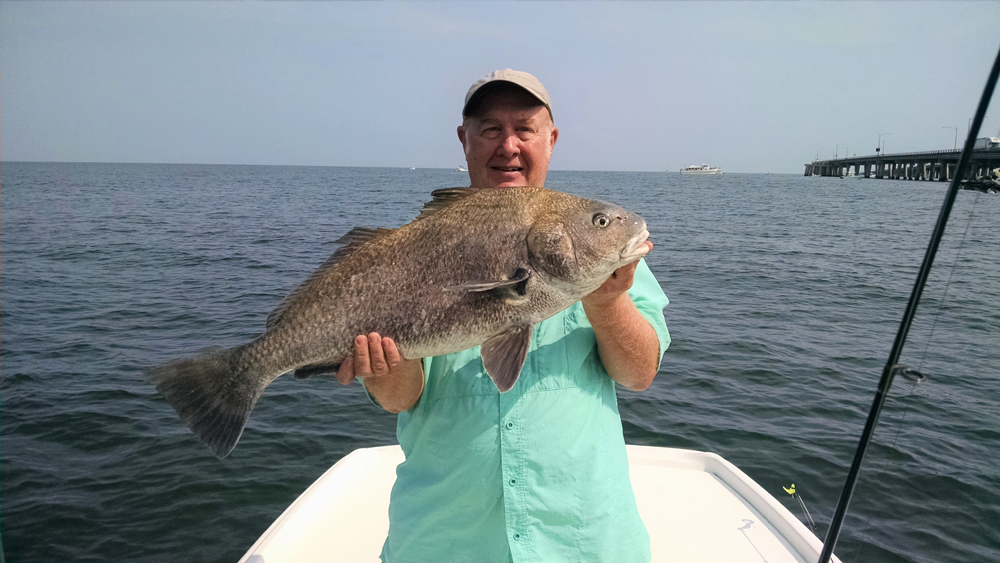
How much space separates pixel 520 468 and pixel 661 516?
7.74 ft

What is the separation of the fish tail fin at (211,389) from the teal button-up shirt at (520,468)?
0.70 meters

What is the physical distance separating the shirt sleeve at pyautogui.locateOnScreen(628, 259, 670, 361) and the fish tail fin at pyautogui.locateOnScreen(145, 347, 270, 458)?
1.67m

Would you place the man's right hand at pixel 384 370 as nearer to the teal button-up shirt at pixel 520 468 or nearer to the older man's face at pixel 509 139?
the teal button-up shirt at pixel 520 468

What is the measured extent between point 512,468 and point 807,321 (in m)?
13.2

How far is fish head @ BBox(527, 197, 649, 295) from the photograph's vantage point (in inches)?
92.7

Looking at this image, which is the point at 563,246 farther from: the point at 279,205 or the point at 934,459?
the point at 279,205

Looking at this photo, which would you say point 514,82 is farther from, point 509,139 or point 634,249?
point 634,249

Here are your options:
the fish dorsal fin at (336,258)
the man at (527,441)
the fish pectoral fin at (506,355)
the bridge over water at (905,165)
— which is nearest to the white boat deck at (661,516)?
the man at (527,441)

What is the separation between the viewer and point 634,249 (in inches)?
92.0

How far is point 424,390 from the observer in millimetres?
2617

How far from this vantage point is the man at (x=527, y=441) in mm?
2361

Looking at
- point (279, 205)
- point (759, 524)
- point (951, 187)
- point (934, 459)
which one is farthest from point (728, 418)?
point (279, 205)

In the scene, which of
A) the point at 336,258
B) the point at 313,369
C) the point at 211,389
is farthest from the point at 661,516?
the point at 211,389

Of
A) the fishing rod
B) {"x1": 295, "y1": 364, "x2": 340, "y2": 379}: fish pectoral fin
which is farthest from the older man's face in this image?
the fishing rod
